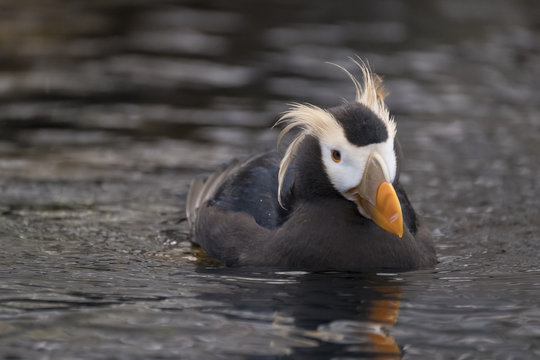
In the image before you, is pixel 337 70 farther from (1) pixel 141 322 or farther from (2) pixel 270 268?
(1) pixel 141 322

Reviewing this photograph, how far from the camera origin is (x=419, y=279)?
6578 mm

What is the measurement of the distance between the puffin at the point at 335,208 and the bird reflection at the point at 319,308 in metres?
0.11

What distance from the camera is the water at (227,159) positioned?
570cm

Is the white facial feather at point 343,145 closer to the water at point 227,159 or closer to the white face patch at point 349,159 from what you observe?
the white face patch at point 349,159

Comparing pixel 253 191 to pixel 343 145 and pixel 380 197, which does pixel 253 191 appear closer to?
pixel 343 145

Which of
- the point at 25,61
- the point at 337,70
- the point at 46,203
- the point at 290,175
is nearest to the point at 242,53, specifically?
the point at 337,70

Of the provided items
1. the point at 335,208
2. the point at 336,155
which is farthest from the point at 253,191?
the point at 336,155

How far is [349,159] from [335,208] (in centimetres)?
40

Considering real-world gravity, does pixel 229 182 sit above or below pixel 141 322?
above

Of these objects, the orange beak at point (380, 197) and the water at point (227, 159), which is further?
the orange beak at point (380, 197)

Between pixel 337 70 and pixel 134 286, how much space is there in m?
7.72

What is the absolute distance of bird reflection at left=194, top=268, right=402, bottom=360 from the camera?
17.7ft

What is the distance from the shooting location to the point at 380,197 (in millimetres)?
6035

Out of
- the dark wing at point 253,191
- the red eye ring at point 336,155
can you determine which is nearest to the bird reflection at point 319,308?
the dark wing at point 253,191
